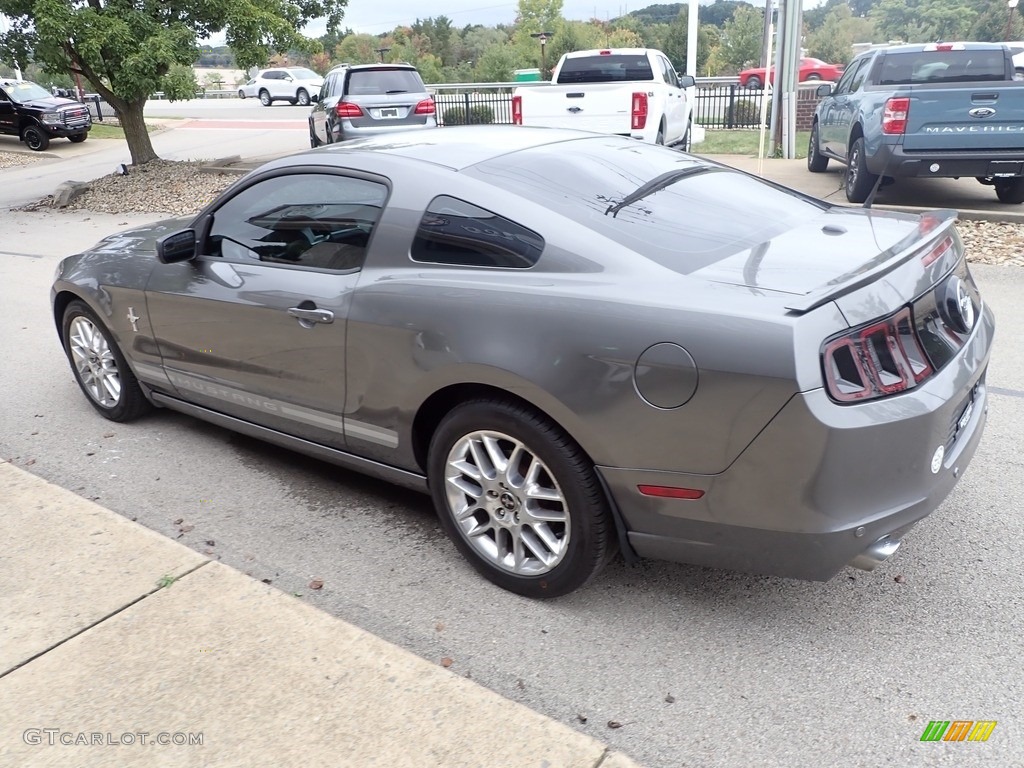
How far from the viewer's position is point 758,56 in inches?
1767

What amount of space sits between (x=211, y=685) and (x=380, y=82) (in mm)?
14397

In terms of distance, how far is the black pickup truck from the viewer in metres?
23.4

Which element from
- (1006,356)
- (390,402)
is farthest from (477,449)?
(1006,356)

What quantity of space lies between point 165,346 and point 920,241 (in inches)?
133

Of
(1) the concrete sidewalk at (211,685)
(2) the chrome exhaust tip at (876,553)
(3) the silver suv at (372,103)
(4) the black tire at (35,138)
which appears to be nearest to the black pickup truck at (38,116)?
(4) the black tire at (35,138)

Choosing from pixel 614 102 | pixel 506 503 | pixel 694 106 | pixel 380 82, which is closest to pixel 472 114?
pixel 694 106

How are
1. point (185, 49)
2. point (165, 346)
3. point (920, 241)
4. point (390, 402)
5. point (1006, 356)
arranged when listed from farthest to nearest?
1. point (185, 49)
2. point (1006, 356)
3. point (165, 346)
4. point (390, 402)
5. point (920, 241)

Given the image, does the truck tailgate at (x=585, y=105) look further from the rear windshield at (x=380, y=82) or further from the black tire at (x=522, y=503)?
the black tire at (x=522, y=503)

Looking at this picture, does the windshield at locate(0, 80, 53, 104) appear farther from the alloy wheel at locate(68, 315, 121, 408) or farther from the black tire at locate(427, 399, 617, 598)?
the black tire at locate(427, 399, 617, 598)

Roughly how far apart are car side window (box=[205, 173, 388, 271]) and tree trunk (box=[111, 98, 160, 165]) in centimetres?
1285

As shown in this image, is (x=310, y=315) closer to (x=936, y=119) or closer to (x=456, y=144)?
(x=456, y=144)

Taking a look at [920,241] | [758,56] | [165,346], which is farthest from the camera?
[758,56]

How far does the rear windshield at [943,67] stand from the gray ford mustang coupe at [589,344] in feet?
25.6

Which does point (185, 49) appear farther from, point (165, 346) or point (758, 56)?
point (758, 56)
